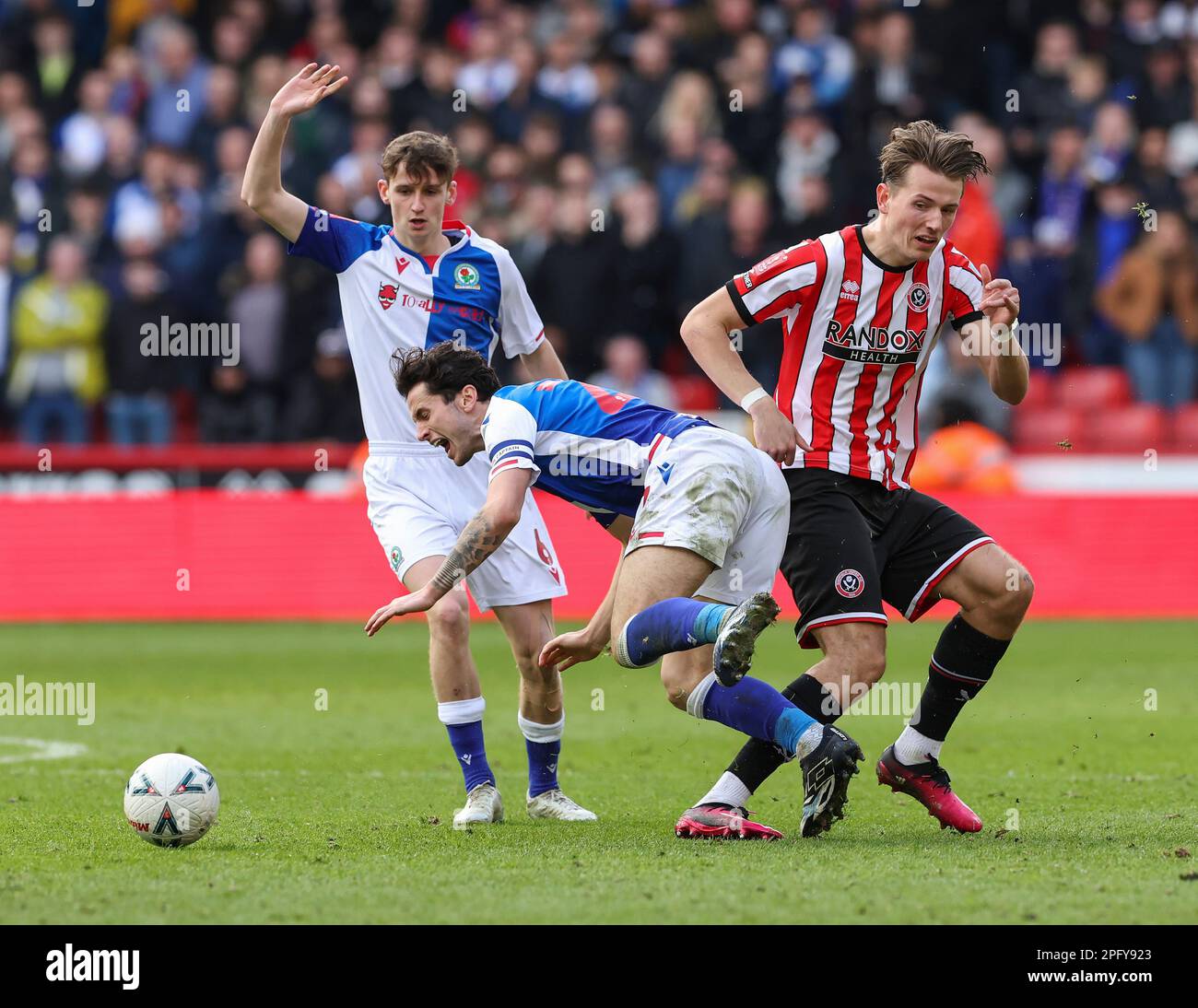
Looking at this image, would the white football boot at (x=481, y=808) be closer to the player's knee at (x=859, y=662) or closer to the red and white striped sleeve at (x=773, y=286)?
the player's knee at (x=859, y=662)

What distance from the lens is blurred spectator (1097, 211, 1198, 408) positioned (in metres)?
15.0

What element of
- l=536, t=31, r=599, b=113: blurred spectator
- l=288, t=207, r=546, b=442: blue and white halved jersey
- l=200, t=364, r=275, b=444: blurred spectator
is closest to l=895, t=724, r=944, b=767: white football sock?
l=288, t=207, r=546, b=442: blue and white halved jersey

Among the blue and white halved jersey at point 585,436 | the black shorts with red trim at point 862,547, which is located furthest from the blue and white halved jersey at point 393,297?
the black shorts with red trim at point 862,547

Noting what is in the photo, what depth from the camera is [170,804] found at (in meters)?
5.99

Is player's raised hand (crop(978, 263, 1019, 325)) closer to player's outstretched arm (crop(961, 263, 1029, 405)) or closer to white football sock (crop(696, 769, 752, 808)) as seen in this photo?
player's outstretched arm (crop(961, 263, 1029, 405))

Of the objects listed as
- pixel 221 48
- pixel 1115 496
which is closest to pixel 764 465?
pixel 1115 496

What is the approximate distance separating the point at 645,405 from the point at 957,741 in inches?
140

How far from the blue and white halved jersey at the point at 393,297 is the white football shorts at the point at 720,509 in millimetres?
1302

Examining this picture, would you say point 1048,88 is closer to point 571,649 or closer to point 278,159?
point 278,159

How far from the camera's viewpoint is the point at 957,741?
30.0 feet

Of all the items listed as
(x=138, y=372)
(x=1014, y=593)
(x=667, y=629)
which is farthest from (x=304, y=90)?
(x=138, y=372)

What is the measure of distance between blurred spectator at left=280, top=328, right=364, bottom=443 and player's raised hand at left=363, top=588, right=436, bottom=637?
9620 millimetres

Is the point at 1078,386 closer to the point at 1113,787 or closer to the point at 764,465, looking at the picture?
the point at 1113,787

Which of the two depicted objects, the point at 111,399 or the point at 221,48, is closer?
the point at 111,399
